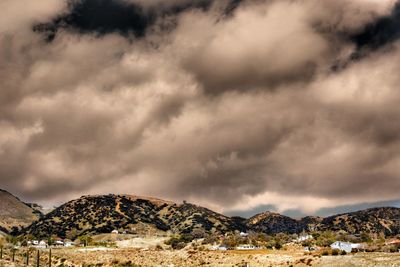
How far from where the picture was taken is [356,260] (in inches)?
3669

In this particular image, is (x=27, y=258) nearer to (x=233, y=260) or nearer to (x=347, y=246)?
(x=233, y=260)

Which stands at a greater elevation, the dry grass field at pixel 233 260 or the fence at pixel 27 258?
the fence at pixel 27 258

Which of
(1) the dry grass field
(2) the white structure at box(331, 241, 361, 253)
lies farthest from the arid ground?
(2) the white structure at box(331, 241, 361, 253)

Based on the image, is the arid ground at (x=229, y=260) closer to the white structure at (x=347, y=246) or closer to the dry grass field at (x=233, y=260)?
the dry grass field at (x=233, y=260)

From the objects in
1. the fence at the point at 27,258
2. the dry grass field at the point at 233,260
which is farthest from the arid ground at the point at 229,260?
the fence at the point at 27,258

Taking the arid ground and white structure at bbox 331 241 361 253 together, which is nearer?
the arid ground

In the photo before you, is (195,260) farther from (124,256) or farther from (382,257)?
(382,257)

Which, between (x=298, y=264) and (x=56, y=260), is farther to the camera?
(x=56, y=260)

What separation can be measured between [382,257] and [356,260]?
5.89m

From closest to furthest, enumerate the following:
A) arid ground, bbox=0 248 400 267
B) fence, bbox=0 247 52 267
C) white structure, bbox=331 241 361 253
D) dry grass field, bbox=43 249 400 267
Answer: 1. dry grass field, bbox=43 249 400 267
2. arid ground, bbox=0 248 400 267
3. fence, bbox=0 247 52 267
4. white structure, bbox=331 241 361 253

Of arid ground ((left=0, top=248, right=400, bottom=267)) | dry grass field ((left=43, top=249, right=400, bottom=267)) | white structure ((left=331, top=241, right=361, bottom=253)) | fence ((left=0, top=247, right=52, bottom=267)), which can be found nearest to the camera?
dry grass field ((left=43, top=249, right=400, bottom=267))

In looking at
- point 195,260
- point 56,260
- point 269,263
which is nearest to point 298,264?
point 269,263

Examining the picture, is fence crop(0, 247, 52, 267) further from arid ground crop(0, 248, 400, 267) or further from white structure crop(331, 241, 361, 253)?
white structure crop(331, 241, 361, 253)

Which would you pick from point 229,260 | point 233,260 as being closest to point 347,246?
point 233,260
